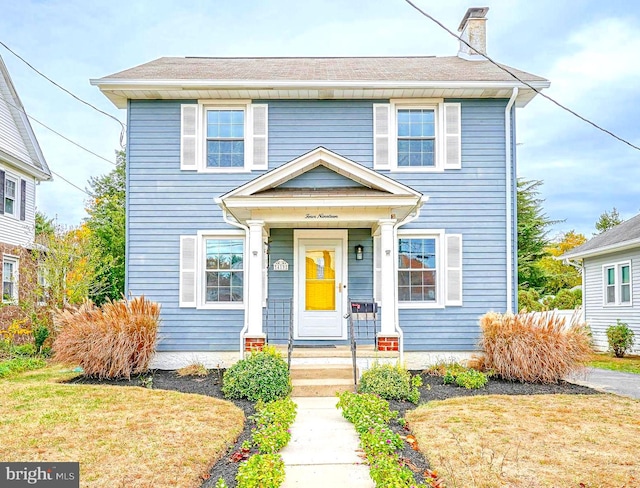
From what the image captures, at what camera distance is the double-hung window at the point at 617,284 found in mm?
15023

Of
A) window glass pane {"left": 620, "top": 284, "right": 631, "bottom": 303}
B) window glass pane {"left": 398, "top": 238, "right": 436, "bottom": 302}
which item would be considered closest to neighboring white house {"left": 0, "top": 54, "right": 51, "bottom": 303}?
window glass pane {"left": 398, "top": 238, "right": 436, "bottom": 302}

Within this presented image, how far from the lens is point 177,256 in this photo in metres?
10.3

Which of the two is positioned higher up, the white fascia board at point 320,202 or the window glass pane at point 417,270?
the white fascia board at point 320,202

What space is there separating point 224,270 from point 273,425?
5.24m

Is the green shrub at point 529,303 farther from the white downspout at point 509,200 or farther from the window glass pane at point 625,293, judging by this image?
the white downspout at point 509,200

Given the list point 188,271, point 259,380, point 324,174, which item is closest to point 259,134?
point 324,174

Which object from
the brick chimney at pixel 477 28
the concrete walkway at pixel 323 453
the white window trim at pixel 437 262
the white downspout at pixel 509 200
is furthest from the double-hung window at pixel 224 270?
the brick chimney at pixel 477 28

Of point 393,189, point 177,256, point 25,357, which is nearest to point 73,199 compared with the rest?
point 25,357

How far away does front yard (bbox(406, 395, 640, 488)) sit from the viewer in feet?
14.8

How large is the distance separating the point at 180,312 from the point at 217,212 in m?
2.05

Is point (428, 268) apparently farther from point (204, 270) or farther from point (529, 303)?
point (529, 303)

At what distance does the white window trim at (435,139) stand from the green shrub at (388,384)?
4.25 meters

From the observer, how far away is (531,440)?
555 centimetres

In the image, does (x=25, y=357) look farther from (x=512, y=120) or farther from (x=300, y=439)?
(x=512, y=120)
